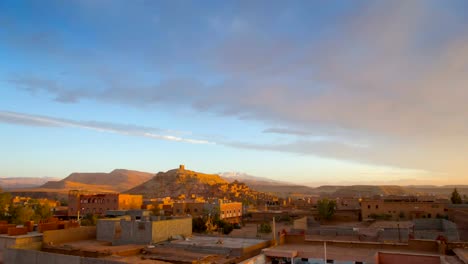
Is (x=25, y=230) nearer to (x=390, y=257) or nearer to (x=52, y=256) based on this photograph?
(x=52, y=256)

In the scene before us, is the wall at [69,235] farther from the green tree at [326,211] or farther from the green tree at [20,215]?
the green tree at [326,211]

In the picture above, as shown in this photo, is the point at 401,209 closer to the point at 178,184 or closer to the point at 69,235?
the point at 69,235

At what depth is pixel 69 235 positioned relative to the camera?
21.4m

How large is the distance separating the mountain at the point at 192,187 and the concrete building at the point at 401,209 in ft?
138

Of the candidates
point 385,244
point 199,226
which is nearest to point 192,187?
point 199,226

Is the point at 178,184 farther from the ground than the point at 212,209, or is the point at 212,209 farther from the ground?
the point at 178,184

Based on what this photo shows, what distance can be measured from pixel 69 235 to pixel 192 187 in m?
91.6

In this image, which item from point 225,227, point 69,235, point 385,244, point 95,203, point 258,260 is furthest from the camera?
point 95,203

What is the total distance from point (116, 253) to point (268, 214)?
129 feet

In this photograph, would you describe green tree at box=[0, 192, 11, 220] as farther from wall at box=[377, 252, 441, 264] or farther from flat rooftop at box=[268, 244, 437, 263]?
wall at box=[377, 252, 441, 264]

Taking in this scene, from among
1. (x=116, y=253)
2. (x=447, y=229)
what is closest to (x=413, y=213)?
(x=447, y=229)

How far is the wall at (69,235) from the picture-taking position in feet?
67.1

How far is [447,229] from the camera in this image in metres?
29.2

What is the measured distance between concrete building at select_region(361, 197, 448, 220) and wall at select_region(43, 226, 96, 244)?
34590mm
